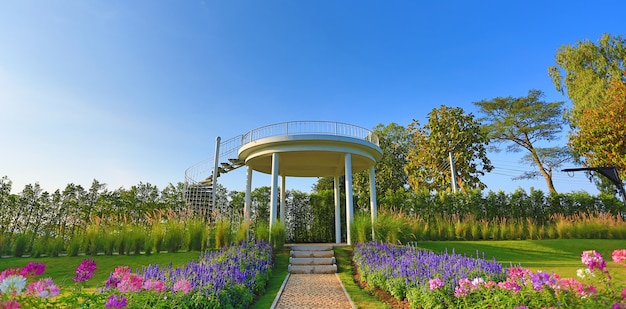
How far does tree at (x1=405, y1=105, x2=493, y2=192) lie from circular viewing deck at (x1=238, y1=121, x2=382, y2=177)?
12217mm

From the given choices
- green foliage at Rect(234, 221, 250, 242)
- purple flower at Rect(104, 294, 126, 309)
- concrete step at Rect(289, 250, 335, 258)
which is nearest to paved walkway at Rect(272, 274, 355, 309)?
concrete step at Rect(289, 250, 335, 258)

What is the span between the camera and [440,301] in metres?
→ 4.05

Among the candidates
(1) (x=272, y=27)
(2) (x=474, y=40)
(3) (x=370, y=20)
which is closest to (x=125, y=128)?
(1) (x=272, y=27)

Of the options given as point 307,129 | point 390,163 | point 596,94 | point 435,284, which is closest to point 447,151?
point 390,163

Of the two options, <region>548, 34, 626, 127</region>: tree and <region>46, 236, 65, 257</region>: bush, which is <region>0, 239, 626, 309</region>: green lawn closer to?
<region>46, 236, 65, 257</region>: bush

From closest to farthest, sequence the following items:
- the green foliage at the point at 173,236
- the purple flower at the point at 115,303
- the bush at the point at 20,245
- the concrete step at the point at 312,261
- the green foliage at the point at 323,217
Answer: the purple flower at the point at 115,303
the concrete step at the point at 312,261
the bush at the point at 20,245
the green foliage at the point at 173,236
the green foliage at the point at 323,217

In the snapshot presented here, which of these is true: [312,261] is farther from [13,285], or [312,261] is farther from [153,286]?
[13,285]

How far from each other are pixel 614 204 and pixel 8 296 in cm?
2194

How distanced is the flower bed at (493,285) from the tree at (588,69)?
1866 cm

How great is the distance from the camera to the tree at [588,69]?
1788 centimetres

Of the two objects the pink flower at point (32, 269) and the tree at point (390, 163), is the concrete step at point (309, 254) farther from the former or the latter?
the tree at point (390, 163)

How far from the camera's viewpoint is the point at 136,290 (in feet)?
9.80

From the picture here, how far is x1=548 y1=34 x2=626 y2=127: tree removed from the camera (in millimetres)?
17875

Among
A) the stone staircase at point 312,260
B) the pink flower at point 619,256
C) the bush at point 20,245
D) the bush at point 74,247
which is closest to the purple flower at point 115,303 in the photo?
the pink flower at point 619,256
